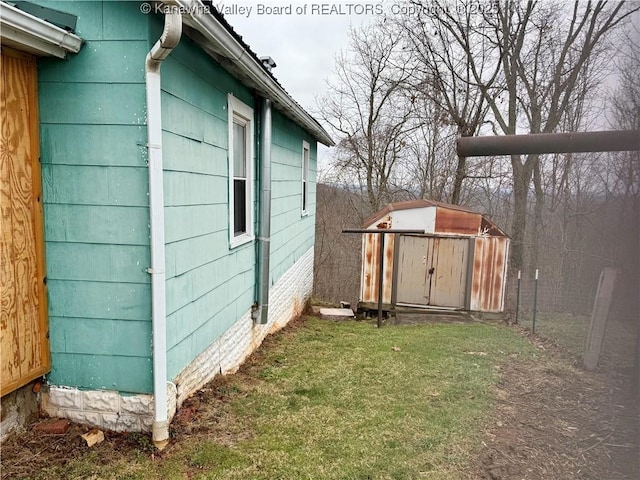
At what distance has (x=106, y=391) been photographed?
3.02 m

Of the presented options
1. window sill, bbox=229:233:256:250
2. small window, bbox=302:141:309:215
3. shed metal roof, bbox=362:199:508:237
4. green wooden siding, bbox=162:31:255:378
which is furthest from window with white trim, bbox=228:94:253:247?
shed metal roof, bbox=362:199:508:237

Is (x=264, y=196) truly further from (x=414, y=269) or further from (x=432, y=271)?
(x=432, y=271)

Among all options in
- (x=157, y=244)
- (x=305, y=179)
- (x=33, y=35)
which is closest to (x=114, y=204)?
(x=157, y=244)

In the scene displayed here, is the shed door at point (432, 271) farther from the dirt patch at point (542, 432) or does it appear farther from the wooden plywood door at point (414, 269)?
the dirt patch at point (542, 432)

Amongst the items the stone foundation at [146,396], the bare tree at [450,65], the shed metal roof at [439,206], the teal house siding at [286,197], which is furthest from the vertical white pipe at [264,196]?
the bare tree at [450,65]

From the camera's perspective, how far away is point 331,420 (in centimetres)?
362

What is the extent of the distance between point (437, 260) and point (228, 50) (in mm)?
7277

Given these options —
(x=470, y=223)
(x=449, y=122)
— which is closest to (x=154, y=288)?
(x=470, y=223)

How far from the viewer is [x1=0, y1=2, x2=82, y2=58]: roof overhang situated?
2.31 m

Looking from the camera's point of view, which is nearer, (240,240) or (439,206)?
(240,240)

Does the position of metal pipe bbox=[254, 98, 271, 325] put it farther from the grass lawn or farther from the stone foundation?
the grass lawn

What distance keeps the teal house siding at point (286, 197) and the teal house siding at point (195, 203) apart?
1.69m

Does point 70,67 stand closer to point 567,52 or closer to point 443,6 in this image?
point 567,52

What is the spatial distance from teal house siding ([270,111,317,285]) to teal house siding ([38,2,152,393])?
10.4 ft
